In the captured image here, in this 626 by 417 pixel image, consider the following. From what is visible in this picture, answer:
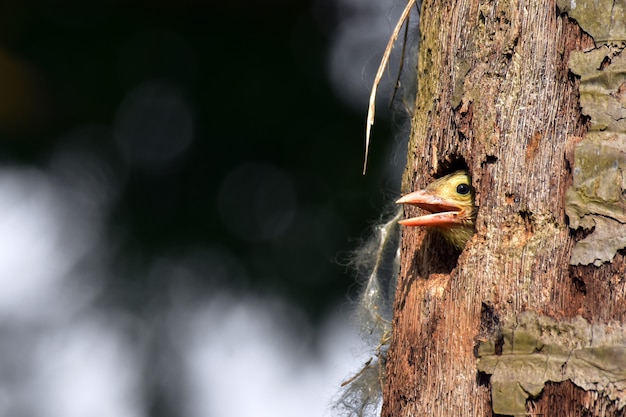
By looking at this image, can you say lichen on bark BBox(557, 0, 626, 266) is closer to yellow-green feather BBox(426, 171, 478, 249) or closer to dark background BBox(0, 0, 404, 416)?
yellow-green feather BBox(426, 171, 478, 249)

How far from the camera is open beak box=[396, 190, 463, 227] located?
7.97 feet

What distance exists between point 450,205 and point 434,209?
55 millimetres

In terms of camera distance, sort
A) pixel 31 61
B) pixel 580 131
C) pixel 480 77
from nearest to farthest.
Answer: pixel 580 131 → pixel 480 77 → pixel 31 61

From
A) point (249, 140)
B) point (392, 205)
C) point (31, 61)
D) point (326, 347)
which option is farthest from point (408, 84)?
point (31, 61)

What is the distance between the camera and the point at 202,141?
385cm

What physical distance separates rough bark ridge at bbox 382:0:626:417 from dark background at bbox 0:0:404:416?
123 centimetres

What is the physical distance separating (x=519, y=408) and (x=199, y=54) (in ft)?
7.42

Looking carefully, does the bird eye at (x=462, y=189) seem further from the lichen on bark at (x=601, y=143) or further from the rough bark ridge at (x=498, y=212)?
the lichen on bark at (x=601, y=143)

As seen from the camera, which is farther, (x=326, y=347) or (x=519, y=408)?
(x=326, y=347)

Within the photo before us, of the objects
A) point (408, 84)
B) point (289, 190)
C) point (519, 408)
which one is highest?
point (408, 84)

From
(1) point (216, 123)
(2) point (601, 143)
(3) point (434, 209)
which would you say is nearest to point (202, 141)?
(1) point (216, 123)

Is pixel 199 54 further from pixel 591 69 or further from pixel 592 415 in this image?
pixel 592 415

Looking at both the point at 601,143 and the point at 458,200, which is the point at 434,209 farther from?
the point at 601,143

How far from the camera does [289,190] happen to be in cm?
395
